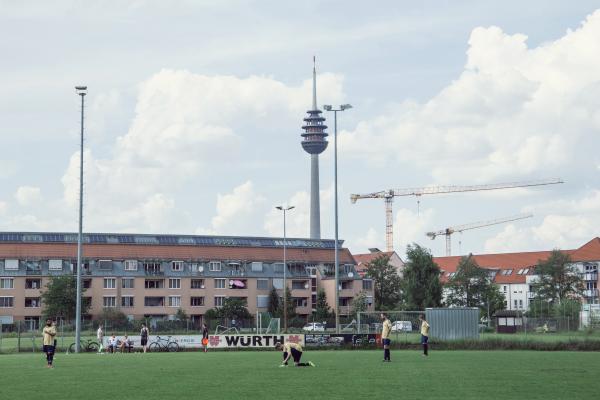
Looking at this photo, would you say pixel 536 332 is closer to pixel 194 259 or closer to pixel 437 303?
pixel 437 303

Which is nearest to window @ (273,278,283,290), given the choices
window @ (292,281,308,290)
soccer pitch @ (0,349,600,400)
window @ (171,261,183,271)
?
window @ (292,281,308,290)

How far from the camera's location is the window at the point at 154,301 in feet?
410

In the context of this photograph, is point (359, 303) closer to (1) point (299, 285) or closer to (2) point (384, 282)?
(1) point (299, 285)

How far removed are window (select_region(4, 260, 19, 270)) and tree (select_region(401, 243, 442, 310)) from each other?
157 ft

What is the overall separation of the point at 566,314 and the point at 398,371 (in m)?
75.6

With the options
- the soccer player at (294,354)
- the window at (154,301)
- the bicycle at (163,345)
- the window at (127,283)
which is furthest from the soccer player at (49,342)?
the window at (154,301)

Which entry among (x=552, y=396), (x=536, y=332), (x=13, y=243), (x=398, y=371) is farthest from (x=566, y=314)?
(x=552, y=396)

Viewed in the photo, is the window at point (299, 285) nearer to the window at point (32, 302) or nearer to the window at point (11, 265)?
the window at point (32, 302)

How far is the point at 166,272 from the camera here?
128m

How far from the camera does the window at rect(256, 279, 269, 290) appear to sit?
132 m

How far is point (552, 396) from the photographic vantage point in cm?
2436

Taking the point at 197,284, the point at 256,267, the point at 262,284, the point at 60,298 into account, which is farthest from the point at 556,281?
the point at 60,298

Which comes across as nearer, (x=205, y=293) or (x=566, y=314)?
(x=566, y=314)

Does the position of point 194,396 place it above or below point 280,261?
below
